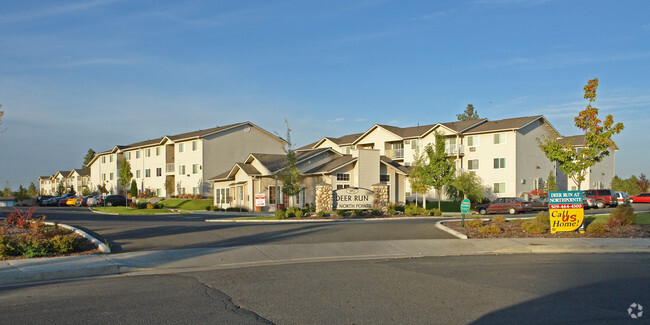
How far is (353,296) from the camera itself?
936cm

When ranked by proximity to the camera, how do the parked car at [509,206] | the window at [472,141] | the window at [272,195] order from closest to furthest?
the parked car at [509,206], the window at [272,195], the window at [472,141]

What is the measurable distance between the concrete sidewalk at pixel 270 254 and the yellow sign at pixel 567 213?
1.43 m

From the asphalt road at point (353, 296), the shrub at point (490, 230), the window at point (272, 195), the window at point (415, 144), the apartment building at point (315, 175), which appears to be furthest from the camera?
the window at point (415, 144)

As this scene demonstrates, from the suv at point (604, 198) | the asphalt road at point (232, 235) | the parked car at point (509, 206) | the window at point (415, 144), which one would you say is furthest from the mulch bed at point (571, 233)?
the window at point (415, 144)

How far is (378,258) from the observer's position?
49.1 feet

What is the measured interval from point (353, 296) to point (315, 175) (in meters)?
31.9

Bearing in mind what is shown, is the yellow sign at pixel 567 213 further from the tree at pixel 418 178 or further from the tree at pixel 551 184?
the tree at pixel 551 184

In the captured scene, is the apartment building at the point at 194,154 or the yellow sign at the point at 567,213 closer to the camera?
the yellow sign at the point at 567,213

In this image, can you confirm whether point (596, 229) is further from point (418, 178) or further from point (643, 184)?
point (643, 184)

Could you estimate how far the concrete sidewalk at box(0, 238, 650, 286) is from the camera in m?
12.0

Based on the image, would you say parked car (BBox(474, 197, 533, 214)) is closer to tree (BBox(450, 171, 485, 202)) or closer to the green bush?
tree (BBox(450, 171, 485, 202))

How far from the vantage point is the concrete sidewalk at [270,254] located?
12.0 metres

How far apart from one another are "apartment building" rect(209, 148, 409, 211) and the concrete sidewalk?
21404mm

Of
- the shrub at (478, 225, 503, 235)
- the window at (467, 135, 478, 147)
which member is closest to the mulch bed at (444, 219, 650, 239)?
the shrub at (478, 225, 503, 235)
